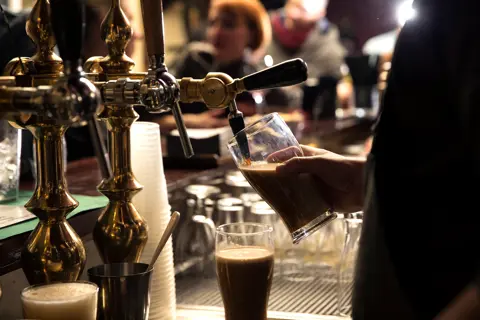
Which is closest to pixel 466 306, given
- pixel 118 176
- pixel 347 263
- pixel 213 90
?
pixel 213 90

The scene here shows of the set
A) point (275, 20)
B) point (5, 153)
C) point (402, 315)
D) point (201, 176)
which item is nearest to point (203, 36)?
point (275, 20)

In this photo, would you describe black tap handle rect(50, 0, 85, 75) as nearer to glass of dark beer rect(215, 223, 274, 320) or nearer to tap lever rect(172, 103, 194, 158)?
tap lever rect(172, 103, 194, 158)

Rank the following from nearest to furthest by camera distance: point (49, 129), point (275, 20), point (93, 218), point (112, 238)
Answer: point (49, 129), point (112, 238), point (93, 218), point (275, 20)

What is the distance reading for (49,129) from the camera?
108cm

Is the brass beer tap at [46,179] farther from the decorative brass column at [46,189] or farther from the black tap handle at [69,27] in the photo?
the black tap handle at [69,27]

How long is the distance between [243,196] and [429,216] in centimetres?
123

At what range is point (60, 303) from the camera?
958 millimetres

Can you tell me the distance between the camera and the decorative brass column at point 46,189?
1074 millimetres

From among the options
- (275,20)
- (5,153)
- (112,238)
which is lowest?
(112,238)

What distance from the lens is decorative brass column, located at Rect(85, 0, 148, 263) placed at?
3.92ft

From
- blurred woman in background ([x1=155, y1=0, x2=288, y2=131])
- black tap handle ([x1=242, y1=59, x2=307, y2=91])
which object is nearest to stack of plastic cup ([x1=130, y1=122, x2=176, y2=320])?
black tap handle ([x1=242, y1=59, x2=307, y2=91])

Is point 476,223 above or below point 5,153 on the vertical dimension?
below

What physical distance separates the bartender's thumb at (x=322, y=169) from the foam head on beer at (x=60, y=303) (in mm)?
385

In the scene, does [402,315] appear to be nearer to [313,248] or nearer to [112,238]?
[112,238]
